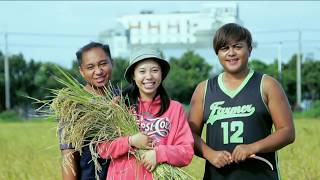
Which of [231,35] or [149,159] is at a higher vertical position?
[231,35]

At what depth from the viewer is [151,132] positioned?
3.58 metres

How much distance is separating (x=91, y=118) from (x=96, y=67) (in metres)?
0.35

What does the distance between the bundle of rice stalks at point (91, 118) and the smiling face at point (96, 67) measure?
18 centimetres

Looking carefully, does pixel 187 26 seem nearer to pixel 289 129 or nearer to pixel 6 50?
A: pixel 6 50

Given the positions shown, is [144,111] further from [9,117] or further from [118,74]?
[9,117]

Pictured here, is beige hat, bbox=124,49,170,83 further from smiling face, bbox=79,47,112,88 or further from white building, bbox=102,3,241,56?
white building, bbox=102,3,241,56

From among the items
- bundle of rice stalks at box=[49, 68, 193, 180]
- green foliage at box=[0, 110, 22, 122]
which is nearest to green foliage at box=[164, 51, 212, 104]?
green foliage at box=[0, 110, 22, 122]

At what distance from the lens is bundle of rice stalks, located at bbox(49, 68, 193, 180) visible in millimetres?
3574

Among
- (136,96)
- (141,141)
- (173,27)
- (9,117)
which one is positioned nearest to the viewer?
(141,141)

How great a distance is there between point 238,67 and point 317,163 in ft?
12.3

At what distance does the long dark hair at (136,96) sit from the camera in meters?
3.62

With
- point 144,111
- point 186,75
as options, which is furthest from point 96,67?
point 186,75

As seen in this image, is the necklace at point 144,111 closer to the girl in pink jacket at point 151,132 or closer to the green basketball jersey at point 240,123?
the girl in pink jacket at point 151,132

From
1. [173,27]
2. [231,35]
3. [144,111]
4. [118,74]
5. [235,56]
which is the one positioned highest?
[173,27]
